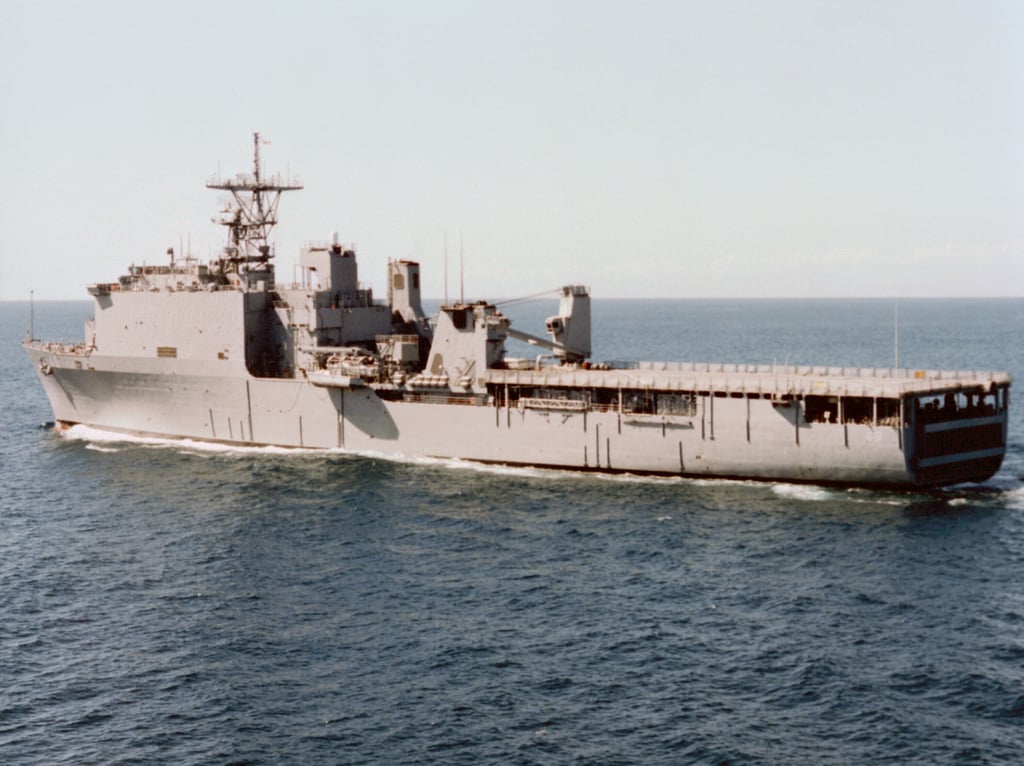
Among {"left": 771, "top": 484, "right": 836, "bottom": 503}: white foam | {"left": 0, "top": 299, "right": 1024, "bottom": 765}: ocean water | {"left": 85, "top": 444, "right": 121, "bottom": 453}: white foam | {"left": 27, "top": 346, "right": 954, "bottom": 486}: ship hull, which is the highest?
{"left": 27, "top": 346, "right": 954, "bottom": 486}: ship hull

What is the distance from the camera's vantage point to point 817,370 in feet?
152

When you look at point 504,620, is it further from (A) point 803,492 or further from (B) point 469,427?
(B) point 469,427

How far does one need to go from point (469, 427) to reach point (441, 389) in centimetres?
259

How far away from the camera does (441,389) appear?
1970 inches

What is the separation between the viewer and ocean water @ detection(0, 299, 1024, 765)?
23.0 metres

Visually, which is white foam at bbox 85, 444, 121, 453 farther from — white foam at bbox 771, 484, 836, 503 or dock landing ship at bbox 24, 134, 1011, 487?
white foam at bbox 771, 484, 836, 503

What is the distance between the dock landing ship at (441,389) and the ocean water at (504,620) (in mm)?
1649

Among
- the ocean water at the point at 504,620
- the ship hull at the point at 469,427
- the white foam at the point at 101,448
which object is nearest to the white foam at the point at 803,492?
the ocean water at the point at 504,620

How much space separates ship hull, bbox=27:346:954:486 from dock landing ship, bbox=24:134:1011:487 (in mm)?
73

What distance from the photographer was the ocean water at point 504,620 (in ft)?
75.5

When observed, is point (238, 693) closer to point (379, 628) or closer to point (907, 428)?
point (379, 628)

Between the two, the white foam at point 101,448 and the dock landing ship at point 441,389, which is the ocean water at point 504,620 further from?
the white foam at point 101,448

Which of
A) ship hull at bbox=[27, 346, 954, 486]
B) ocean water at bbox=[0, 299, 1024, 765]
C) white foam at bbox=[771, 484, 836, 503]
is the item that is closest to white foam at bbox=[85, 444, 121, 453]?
ship hull at bbox=[27, 346, 954, 486]

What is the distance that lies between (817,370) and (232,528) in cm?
2670
